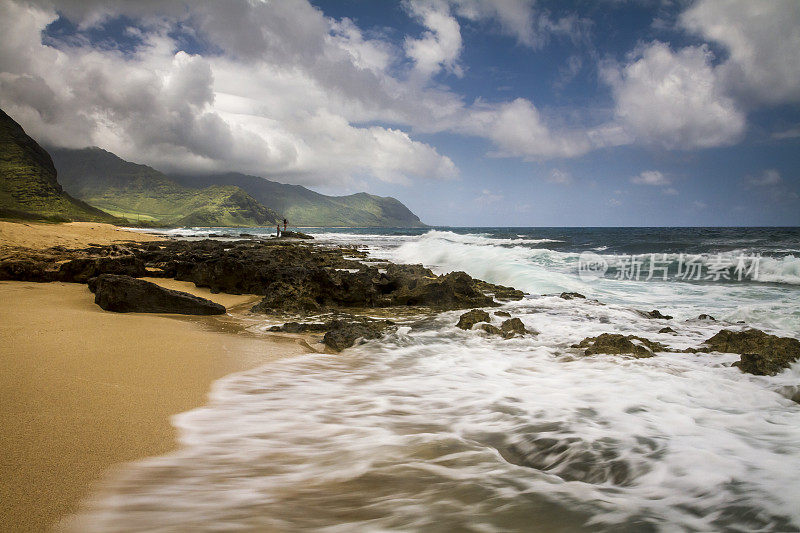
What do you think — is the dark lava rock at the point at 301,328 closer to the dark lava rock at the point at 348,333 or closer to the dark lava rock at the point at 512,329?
the dark lava rock at the point at 348,333

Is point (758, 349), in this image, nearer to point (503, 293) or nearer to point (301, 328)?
point (503, 293)

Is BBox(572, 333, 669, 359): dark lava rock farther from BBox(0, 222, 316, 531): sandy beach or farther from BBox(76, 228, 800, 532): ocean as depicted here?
BBox(0, 222, 316, 531): sandy beach

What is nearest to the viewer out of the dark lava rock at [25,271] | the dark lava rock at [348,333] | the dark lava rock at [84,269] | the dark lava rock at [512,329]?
the dark lava rock at [348,333]

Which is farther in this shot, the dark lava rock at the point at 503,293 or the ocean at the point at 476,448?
the dark lava rock at the point at 503,293

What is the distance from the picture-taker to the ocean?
1709 mm

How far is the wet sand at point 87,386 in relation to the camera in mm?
1650

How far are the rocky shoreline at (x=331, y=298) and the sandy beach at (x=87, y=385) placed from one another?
428 mm

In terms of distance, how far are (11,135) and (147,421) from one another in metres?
108

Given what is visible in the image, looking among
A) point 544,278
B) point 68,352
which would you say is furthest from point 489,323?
point 544,278

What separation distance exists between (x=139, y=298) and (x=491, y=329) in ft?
17.5

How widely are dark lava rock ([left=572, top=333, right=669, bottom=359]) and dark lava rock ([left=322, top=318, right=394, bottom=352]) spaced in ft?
8.91

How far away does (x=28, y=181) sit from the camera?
6462cm

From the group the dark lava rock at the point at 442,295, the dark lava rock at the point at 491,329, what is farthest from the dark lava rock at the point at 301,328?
the dark lava rock at the point at 442,295

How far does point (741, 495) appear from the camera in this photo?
1.94 metres
